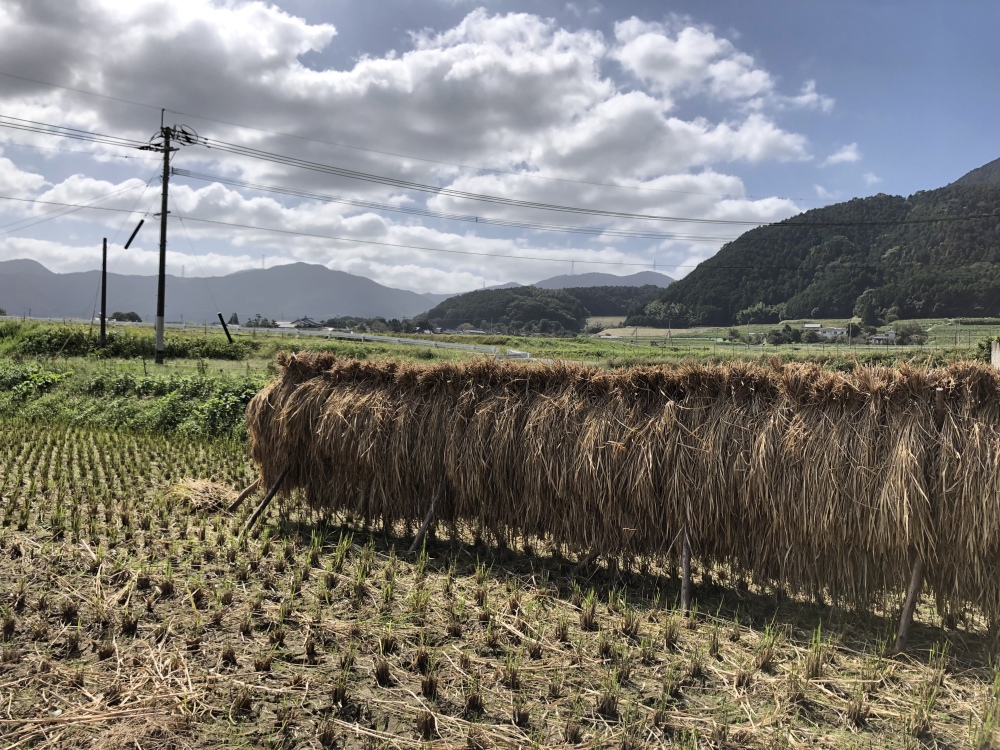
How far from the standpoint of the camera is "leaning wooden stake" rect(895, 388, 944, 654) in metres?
4.59

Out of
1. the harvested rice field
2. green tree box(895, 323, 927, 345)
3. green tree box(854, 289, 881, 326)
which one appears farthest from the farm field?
green tree box(854, 289, 881, 326)

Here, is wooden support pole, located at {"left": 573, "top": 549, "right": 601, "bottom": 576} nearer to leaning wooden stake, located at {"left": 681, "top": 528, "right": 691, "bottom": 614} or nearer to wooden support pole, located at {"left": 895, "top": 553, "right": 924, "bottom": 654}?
leaning wooden stake, located at {"left": 681, "top": 528, "right": 691, "bottom": 614}

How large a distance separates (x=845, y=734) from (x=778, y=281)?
58179 mm

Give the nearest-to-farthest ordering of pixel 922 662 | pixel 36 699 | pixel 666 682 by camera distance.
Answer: pixel 36 699
pixel 666 682
pixel 922 662

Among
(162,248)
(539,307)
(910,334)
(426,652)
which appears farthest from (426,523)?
(539,307)

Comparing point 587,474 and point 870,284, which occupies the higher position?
point 870,284

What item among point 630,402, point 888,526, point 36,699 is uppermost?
point 630,402

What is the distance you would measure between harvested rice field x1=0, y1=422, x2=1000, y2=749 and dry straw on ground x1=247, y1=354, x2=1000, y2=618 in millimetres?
479

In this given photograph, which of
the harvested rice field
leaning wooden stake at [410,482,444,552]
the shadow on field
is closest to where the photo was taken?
the harvested rice field

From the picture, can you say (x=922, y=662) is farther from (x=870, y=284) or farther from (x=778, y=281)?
(x=778, y=281)

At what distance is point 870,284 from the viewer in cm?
4781

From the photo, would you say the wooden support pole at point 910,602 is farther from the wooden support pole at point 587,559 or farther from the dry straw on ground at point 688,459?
the wooden support pole at point 587,559

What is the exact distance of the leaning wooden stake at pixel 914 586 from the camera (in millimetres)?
4594

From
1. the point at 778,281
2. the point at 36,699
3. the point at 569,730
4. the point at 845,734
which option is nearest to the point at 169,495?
the point at 36,699
